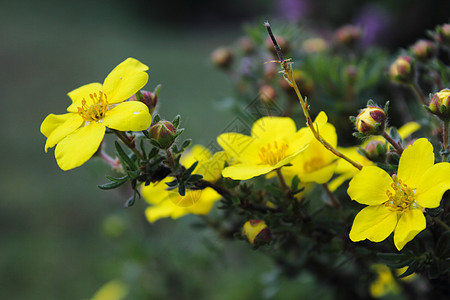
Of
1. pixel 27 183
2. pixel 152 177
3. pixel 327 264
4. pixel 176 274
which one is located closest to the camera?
pixel 152 177

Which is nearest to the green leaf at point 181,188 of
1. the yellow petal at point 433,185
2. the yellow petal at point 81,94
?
the yellow petal at point 81,94

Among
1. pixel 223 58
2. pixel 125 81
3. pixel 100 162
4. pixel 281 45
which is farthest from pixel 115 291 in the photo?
pixel 125 81

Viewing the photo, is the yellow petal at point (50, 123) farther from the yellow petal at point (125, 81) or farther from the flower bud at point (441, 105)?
the flower bud at point (441, 105)

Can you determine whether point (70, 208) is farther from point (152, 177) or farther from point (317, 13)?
point (152, 177)

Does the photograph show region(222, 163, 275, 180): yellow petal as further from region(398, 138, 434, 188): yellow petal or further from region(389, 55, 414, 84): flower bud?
region(389, 55, 414, 84): flower bud

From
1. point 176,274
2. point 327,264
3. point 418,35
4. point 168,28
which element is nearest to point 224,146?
point 327,264

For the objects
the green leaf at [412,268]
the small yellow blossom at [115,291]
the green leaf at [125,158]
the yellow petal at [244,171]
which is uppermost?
the green leaf at [125,158]
